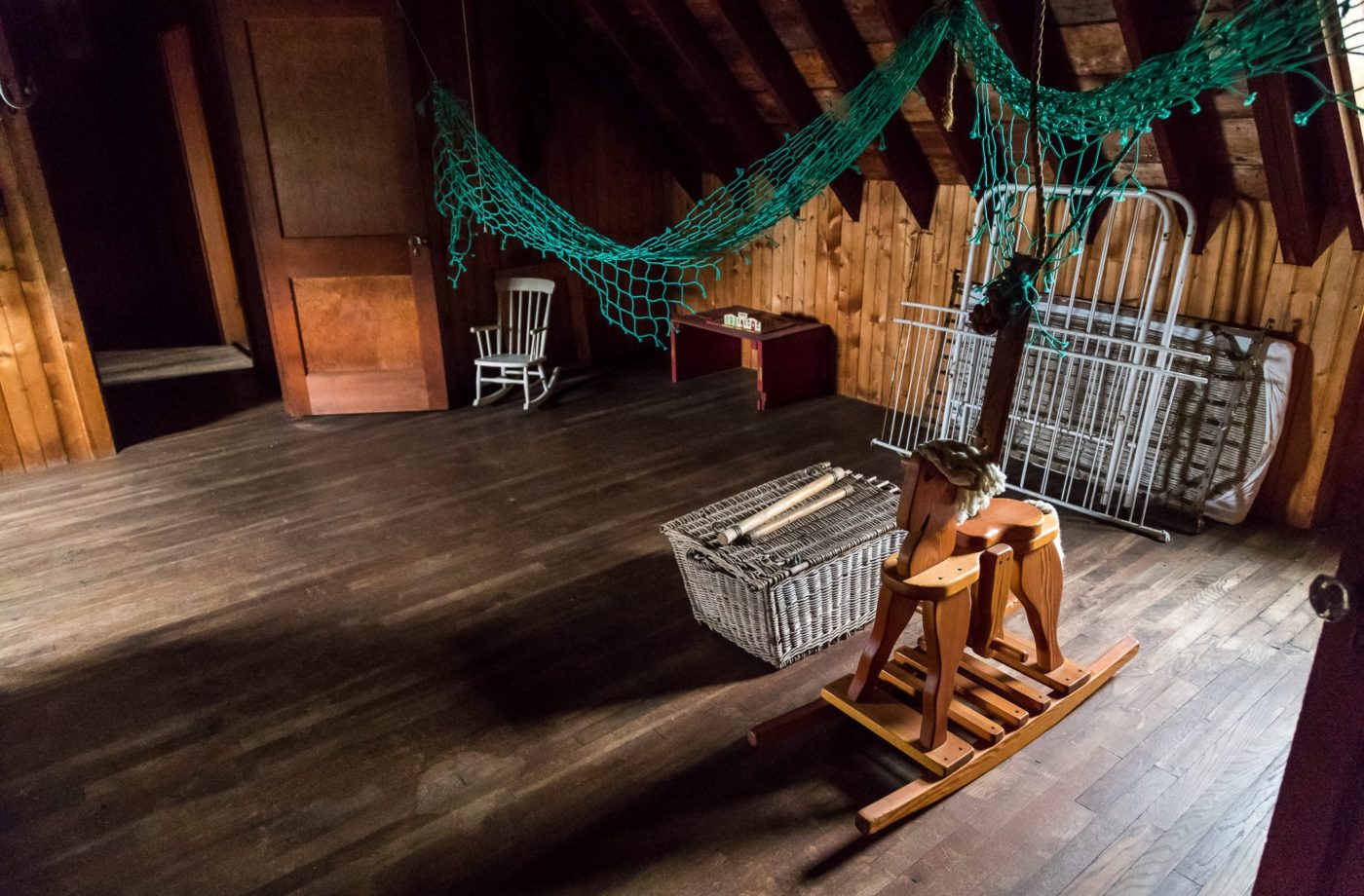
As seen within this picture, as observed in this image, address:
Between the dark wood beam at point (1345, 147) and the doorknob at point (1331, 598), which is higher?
the dark wood beam at point (1345, 147)

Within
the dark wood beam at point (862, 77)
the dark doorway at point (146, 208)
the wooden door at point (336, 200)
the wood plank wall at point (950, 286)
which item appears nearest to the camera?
the wood plank wall at point (950, 286)

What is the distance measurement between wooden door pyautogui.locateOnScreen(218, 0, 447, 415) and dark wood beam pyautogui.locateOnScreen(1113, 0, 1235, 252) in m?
3.27

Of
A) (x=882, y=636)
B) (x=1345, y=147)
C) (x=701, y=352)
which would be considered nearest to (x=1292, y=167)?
(x=1345, y=147)

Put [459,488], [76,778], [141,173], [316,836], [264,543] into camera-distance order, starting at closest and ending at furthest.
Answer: [316,836], [76,778], [264,543], [459,488], [141,173]

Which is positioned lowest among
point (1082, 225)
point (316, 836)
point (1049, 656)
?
point (316, 836)

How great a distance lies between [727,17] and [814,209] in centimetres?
148

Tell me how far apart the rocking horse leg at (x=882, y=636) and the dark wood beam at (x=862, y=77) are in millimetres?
2247

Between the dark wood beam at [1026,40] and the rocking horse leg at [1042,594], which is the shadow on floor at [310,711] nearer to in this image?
the rocking horse leg at [1042,594]

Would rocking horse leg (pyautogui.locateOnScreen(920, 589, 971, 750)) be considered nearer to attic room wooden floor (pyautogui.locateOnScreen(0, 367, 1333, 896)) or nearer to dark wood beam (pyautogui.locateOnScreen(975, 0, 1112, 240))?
attic room wooden floor (pyautogui.locateOnScreen(0, 367, 1333, 896))

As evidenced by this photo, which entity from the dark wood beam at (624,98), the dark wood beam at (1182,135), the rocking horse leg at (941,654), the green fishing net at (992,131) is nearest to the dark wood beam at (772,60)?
the green fishing net at (992,131)

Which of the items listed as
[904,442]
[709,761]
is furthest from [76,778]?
[904,442]

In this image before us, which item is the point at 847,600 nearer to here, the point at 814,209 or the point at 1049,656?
the point at 1049,656

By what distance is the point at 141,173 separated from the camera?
22.1 feet

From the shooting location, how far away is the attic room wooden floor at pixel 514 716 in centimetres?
190
